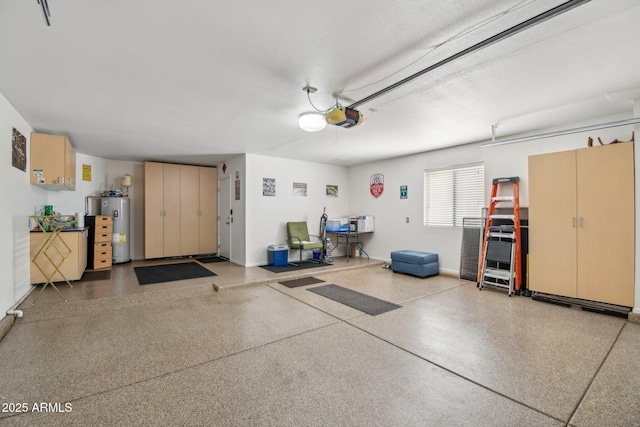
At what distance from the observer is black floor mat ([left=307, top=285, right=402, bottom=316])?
3.66 metres

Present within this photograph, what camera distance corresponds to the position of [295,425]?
1661 millimetres

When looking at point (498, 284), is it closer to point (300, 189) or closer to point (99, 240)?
point (300, 189)

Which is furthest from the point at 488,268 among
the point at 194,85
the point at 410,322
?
the point at 194,85

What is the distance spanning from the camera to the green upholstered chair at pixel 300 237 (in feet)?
20.3

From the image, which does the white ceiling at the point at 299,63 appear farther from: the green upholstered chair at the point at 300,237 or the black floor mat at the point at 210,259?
the black floor mat at the point at 210,259

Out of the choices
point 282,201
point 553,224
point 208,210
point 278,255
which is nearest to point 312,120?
point 282,201

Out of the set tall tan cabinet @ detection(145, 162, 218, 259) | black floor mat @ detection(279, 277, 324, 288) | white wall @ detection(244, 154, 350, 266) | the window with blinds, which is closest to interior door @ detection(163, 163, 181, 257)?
tall tan cabinet @ detection(145, 162, 218, 259)

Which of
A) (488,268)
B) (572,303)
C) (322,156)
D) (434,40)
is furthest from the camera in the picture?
(322,156)

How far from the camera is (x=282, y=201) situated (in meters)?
6.61

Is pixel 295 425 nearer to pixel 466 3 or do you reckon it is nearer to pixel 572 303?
pixel 466 3

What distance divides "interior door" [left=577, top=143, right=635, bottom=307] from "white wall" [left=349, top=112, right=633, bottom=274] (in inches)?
24.1

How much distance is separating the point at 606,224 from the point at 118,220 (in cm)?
830

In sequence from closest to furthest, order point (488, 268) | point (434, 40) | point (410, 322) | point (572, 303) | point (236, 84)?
point (434, 40)
point (236, 84)
point (410, 322)
point (572, 303)
point (488, 268)

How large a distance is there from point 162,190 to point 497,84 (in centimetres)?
677
